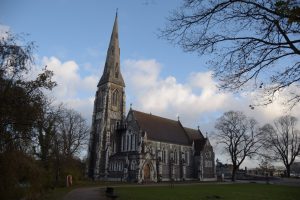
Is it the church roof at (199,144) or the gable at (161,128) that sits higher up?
the gable at (161,128)

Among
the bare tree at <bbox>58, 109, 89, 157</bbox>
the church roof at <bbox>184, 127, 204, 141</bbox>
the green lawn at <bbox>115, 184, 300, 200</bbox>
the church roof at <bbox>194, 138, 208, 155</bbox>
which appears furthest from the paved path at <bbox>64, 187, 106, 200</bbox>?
the church roof at <bbox>184, 127, 204, 141</bbox>

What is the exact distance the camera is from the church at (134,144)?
174 ft

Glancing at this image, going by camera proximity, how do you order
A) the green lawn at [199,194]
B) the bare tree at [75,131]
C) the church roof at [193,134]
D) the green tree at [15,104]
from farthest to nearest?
1. the church roof at [193,134]
2. the bare tree at [75,131]
3. the green lawn at [199,194]
4. the green tree at [15,104]

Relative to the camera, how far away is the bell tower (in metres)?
57.9

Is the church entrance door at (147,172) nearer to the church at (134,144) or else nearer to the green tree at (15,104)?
the church at (134,144)

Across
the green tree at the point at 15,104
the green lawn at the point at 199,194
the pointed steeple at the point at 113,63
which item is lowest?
the green lawn at the point at 199,194

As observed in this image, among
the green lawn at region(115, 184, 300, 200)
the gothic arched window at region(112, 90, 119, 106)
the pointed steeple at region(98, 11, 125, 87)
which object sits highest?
the pointed steeple at region(98, 11, 125, 87)

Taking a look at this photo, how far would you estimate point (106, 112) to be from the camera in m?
60.8

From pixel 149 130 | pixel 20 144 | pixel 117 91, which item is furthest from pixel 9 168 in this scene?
pixel 117 91

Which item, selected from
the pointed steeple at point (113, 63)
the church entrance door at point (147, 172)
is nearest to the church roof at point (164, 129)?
the church entrance door at point (147, 172)

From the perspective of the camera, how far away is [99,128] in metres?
61.0

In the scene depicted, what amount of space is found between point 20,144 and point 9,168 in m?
1.76

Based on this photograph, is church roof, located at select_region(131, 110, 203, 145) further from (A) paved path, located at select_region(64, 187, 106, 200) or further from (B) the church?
(A) paved path, located at select_region(64, 187, 106, 200)

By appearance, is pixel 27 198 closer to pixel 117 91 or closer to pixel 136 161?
pixel 136 161
